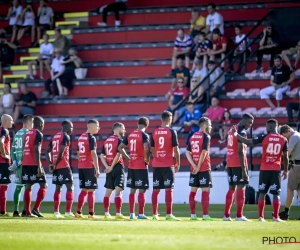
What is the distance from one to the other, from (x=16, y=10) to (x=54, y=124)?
6.48 m

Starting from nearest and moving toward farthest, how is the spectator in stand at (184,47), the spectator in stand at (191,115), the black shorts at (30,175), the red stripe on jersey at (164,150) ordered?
the red stripe on jersey at (164,150)
the black shorts at (30,175)
the spectator in stand at (191,115)
the spectator in stand at (184,47)

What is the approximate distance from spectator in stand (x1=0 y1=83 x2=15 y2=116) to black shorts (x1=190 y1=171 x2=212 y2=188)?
42.1 feet

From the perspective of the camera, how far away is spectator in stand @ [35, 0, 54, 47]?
36.8 m

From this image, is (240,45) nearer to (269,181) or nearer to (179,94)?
(179,94)

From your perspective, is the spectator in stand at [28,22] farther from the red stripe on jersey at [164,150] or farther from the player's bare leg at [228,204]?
the player's bare leg at [228,204]

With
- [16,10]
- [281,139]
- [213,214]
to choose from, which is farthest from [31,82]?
[281,139]

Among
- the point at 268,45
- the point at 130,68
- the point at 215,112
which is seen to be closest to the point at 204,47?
the point at 268,45

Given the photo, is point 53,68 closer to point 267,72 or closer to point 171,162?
point 267,72

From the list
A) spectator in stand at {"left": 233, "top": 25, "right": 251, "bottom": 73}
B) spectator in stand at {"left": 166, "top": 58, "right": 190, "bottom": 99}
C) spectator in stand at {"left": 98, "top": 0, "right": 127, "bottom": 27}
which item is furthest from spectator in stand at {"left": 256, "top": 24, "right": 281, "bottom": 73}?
spectator in stand at {"left": 98, "top": 0, "right": 127, "bottom": 27}

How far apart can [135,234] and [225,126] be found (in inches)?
506

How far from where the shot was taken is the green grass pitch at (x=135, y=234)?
14352 mm

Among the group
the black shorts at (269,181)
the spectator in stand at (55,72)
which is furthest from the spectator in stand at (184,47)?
the black shorts at (269,181)

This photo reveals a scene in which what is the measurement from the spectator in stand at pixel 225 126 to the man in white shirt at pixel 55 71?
7307mm

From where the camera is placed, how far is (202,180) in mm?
21594
